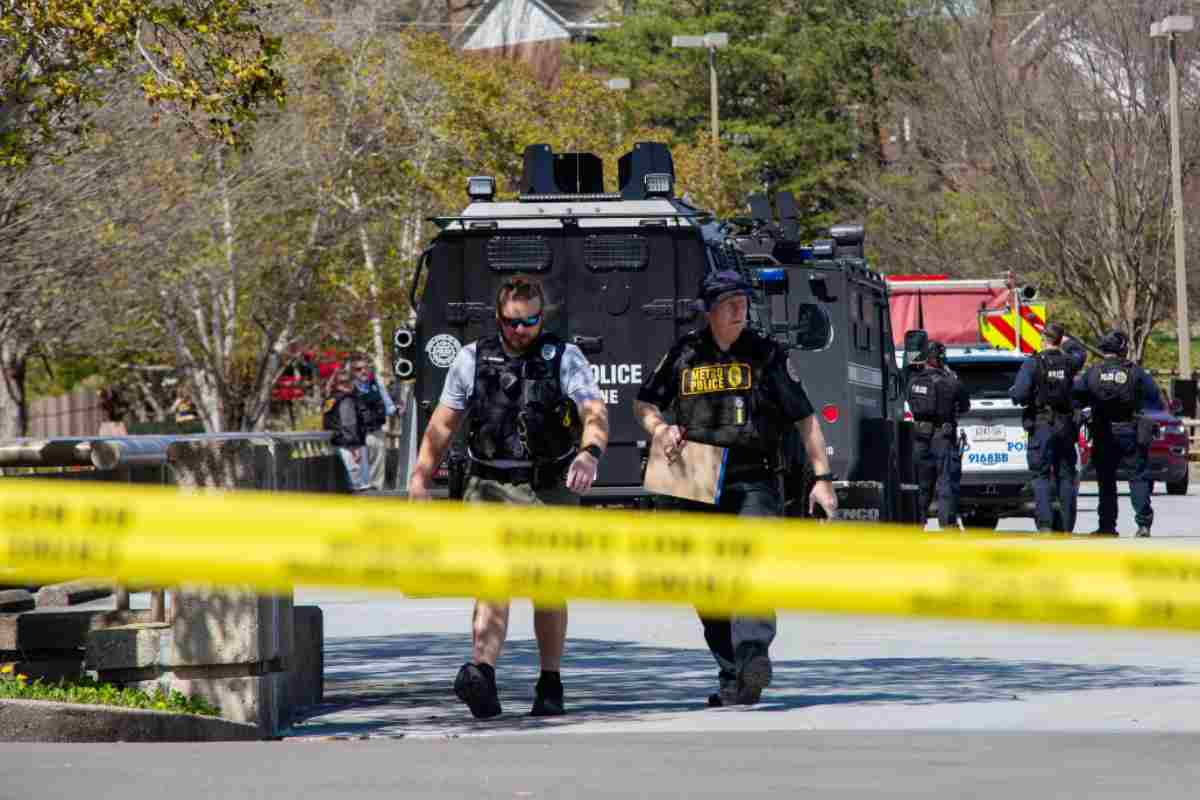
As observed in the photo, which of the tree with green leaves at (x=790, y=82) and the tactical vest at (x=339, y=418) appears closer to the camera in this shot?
the tactical vest at (x=339, y=418)

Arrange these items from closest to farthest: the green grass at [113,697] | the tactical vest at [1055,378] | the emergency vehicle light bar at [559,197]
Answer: the green grass at [113,697] < the emergency vehicle light bar at [559,197] < the tactical vest at [1055,378]

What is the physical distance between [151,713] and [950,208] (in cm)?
4279

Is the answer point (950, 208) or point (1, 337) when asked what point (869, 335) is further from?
point (950, 208)

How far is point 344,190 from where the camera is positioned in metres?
42.6

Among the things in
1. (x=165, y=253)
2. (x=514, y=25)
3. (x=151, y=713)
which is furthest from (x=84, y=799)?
(x=514, y=25)

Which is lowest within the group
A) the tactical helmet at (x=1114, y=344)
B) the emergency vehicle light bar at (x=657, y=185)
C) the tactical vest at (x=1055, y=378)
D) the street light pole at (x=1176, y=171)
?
the tactical vest at (x=1055, y=378)

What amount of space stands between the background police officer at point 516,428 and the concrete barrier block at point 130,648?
113 centimetres

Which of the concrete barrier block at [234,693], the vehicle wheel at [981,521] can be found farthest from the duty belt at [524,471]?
the vehicle wheel at [981,521]

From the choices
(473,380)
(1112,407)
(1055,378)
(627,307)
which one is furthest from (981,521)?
(473,380)

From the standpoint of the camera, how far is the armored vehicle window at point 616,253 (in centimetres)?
1688

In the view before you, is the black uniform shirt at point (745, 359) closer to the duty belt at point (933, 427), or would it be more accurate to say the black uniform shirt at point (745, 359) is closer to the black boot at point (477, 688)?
the black boot at point (477, 688)

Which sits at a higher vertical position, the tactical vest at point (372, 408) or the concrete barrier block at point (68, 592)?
the tactical vest at point (372, 408)

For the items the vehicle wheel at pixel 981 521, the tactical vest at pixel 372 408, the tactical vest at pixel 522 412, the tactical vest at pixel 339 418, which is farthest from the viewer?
the tactical vest at pixel 372 408

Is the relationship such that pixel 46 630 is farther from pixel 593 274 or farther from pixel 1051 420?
pixel 1051 420
